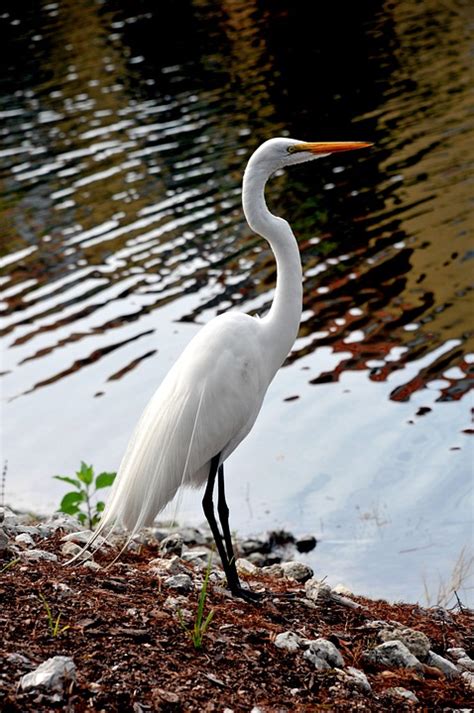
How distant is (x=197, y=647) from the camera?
3.47 m

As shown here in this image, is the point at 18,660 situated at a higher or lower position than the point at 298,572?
higher

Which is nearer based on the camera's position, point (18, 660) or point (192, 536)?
point (18, 660)

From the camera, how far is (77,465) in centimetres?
792

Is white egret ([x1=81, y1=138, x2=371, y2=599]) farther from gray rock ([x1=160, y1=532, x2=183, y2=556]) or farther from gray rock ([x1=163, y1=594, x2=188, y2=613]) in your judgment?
gray rock ([x1=160, y1=532, x2=183, y2=556])

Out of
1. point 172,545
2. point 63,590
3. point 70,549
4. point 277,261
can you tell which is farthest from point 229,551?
point 277,261

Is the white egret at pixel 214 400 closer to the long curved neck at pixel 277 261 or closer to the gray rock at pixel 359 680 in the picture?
the long curved neck at pixel 277 261

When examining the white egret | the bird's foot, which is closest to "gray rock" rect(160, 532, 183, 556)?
the white egret

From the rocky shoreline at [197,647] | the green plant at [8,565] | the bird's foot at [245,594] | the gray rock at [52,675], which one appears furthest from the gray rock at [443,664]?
the green plant at [8,565]

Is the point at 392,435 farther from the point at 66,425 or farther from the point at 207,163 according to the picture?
the point at 207,163

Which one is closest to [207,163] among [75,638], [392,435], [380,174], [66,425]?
[380,174]

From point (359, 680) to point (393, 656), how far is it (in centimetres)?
33

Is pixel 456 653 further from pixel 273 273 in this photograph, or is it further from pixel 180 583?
pixel 273 273

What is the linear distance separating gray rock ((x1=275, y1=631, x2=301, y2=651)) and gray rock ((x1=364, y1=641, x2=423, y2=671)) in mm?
290

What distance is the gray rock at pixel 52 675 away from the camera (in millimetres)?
2959
